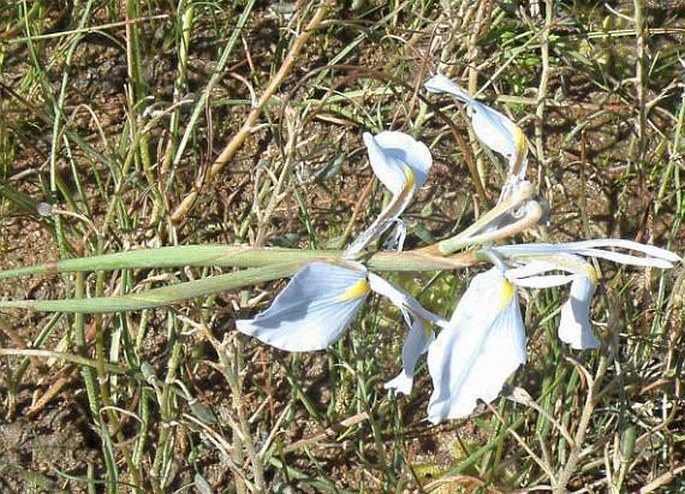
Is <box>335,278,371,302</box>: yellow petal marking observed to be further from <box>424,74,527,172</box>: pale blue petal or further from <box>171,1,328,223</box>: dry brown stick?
<box>171,1,328,223</box>: dry brown stick

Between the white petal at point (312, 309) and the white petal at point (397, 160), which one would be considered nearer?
the white petal at point (312, 309)

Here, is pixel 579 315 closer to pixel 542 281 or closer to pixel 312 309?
pixel 542 281

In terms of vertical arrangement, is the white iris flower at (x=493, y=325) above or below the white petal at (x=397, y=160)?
below

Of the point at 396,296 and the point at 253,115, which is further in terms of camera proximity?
the point at 253,115

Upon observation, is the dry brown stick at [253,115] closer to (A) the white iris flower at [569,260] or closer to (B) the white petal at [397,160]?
(B) the white petal at [397,160]

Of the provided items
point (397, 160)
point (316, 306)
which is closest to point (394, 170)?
point (397, 160)

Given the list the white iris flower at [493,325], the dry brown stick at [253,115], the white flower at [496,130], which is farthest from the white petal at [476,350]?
the dry brown stick at [253,115]

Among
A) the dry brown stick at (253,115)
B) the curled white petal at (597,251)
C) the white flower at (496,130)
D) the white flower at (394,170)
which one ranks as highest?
the white flower at (496,130)
